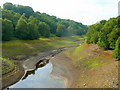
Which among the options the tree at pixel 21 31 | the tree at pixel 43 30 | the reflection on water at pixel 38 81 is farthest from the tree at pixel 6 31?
the reflection on water at pixel 38 81

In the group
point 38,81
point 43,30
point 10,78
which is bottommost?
point 38,81

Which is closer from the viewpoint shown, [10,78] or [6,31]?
[10,78]

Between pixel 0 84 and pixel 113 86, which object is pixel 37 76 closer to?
pixel 0 84

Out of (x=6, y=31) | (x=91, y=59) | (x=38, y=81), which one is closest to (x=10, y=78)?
(x=38, y=81)

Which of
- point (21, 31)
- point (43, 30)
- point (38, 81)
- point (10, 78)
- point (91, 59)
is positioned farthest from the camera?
point (43, 30)

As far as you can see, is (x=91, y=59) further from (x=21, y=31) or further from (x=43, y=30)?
(x=43, y=30)

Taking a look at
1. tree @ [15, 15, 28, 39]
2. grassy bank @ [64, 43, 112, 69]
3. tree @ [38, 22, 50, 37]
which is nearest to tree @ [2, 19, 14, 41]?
tree @ [15, 15, 28, 39]

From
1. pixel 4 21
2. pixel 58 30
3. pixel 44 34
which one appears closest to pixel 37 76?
pixel 4 21

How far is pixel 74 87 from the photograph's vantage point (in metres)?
29.9

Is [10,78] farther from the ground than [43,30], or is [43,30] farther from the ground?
[43,30]

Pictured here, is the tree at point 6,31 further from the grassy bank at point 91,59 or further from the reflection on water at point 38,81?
the reflection on water at point 38,81

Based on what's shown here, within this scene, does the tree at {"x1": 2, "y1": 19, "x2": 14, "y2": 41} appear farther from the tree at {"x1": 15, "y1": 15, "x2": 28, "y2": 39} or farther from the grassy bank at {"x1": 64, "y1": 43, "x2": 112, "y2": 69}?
the grassy bank at {"x1": 64, "y1": 43, "x2": 112, "y2": 69}

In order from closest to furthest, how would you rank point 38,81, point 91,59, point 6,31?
point 38,81 → point 91,59 → point 6,31

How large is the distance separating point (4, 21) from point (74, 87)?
60.5 meters
